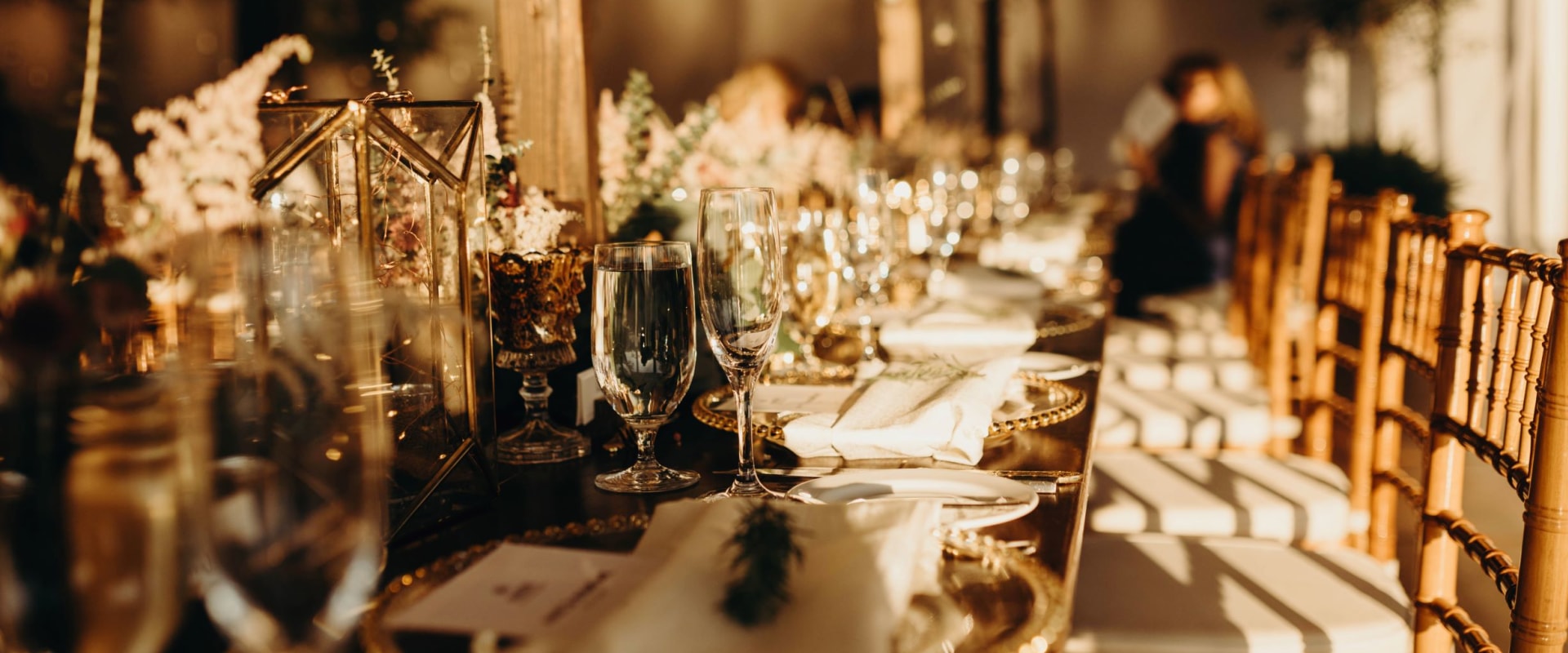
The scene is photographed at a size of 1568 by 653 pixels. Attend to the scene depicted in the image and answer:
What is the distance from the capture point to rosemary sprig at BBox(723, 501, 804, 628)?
604 mm

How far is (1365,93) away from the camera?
9.28m

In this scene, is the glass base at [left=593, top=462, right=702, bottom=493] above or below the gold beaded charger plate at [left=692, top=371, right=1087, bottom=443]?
below

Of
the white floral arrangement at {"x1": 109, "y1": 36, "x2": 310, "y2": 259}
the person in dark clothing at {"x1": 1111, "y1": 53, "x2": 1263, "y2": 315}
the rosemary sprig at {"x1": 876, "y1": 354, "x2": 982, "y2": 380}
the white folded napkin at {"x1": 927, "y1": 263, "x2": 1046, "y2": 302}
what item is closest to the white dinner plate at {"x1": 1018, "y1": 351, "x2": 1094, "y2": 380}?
the rosemary sprig at {"x1": 876, "y1": 354, "x2": 982, "y2": 380}

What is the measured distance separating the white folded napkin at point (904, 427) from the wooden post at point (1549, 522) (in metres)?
0.49

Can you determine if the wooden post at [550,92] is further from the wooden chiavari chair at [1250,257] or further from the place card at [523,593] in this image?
the wooden chiavari chair at [1250,257]

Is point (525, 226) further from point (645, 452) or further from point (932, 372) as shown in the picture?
point (932, 372)

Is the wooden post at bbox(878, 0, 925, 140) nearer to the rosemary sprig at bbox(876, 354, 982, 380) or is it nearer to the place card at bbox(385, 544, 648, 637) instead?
the rosemary sprig at bbox(876, 354, 982, 380)

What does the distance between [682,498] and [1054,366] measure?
2.13ft

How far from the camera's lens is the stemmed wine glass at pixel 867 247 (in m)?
1.64

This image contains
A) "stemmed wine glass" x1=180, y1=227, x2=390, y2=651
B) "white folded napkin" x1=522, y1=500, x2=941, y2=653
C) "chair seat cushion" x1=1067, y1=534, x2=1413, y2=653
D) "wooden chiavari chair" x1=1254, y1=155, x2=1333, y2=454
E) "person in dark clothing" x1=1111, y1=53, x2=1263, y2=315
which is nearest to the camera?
"stemmed wine glass" x1=180, y1=227, x2=390, y2=651

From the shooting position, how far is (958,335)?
1592 mm

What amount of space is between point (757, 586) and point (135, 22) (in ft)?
19.4

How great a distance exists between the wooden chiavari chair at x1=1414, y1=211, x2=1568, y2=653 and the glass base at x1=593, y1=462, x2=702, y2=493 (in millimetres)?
768

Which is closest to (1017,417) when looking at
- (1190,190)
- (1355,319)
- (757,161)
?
(1355,319)
